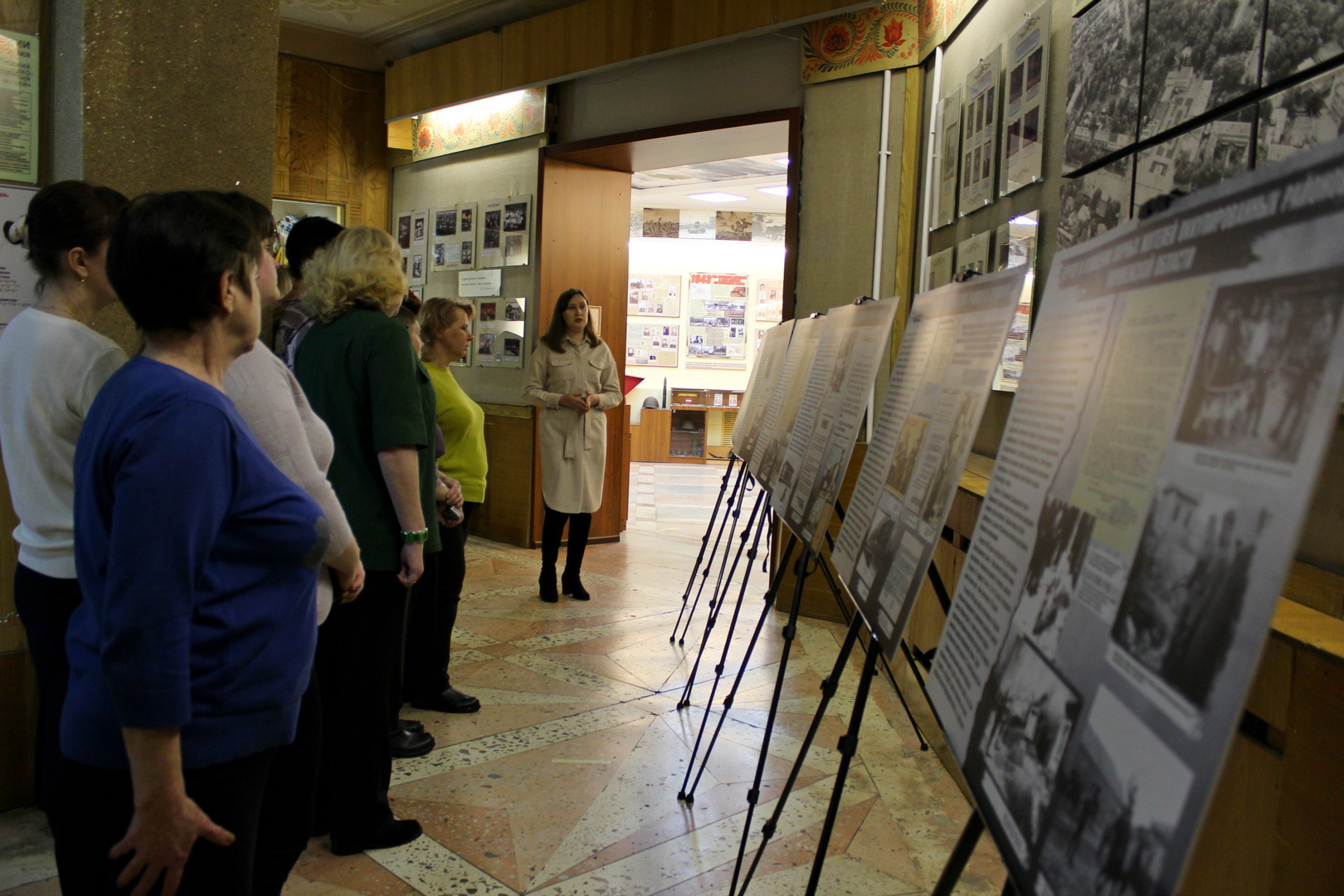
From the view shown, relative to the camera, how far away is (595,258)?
7.12 meters

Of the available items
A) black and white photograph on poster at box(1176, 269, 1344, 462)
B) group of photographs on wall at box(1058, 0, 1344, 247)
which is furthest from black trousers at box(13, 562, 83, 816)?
group of photographs on wall at box(1058, 0, 1344, 247)

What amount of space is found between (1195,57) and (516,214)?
17.8 feet

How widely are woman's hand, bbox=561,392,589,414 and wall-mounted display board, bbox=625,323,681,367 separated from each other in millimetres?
8249

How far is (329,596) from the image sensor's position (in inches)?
67.8

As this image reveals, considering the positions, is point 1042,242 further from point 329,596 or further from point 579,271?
point 579,271

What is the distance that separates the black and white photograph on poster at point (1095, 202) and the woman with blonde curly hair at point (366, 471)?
6.37 ft

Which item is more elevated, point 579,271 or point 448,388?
point 579,271

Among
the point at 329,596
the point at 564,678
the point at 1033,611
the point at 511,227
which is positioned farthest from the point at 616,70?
the point at 1033,611

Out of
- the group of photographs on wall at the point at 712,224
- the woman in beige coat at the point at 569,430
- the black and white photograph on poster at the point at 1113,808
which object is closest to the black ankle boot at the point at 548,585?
the woman in beige coat at the point at 569,430

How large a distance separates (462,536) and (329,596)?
6.09 feet

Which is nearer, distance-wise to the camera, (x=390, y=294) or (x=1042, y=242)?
(x=390, y=294)

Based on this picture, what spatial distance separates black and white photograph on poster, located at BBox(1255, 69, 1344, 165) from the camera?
Result: 1799 millimetres

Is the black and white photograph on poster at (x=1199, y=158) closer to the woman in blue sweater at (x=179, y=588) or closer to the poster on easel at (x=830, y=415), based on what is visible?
the poster on easel at (x=830, y=415)

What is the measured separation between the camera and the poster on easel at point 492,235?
7.19m
